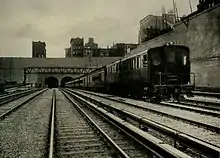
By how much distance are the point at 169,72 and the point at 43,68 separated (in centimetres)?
7139

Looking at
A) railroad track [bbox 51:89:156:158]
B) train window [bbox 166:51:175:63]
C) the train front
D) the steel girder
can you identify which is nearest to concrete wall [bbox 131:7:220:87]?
the train front

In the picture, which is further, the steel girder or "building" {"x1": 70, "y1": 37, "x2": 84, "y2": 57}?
"building" {"x1": 70, "y1": 37, "x2": 84, "y2": 57}

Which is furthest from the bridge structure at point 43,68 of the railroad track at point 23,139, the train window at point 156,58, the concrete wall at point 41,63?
the railroad track at point 23,139

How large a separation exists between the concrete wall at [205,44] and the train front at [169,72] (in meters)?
6.05

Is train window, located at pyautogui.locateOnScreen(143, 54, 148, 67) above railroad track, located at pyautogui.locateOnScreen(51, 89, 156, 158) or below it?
above

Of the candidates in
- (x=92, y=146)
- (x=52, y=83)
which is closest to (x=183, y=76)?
(x=92, y=146)

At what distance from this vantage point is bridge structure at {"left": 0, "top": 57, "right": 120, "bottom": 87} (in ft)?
282

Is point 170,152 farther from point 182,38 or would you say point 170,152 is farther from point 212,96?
point 182,38

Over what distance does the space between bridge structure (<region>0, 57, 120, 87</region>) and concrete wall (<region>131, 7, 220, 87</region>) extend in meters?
55.0

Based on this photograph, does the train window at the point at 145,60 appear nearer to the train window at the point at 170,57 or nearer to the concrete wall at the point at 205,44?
the train window at the point at 170,57

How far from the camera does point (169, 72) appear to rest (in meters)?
20.6

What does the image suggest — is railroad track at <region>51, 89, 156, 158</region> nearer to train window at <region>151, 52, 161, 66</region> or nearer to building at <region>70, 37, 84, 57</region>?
train window at <region>151, 52, 161, 66</region>

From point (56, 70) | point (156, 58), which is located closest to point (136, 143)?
point (156, 58)

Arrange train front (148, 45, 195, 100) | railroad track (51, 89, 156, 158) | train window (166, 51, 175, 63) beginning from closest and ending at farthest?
railroad track (51, 89, 156, 158) → train front (148, 45, 195, 100) → train window (166, 51, 175, 63)
